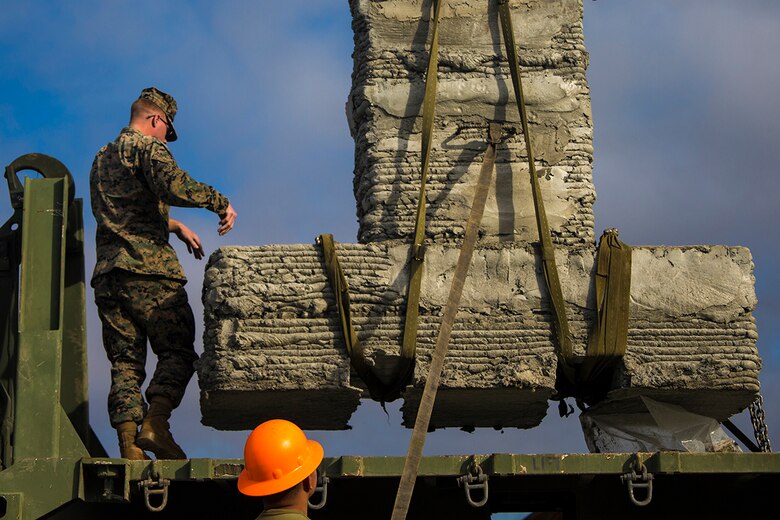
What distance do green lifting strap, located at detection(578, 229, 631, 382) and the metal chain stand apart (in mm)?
1045

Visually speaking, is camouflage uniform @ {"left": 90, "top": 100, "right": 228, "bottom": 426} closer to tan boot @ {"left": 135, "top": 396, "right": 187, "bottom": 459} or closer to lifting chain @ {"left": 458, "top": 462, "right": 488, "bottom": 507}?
tan boot @ {"left": 135, "top": 396, "right": 187, "bottom": 459}

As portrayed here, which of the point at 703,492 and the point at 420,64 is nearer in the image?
the point at 703,492

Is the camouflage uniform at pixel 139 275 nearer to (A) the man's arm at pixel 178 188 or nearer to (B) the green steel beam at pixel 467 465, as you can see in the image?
(A) the man's arm at pixel 178 188

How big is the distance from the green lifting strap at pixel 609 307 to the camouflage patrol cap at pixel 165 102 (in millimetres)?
2172

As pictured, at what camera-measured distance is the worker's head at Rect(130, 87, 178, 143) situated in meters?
6.71

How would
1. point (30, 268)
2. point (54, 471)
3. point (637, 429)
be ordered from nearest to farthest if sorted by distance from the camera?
point (54, 471), point (30, 268), point (637, 429)

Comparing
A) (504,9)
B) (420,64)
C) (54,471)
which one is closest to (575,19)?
(504,9)

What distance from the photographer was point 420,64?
6.67 metres

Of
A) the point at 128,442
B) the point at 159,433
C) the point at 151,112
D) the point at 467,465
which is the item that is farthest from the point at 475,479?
the point at 151,112

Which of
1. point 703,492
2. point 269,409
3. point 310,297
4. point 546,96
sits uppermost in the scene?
point 546,96

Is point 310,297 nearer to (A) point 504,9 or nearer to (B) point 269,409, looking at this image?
(B) point 269,409

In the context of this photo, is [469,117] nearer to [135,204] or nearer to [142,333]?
[135,204]

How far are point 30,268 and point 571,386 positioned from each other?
2.53 m

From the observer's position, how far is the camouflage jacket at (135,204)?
6.36 metres
